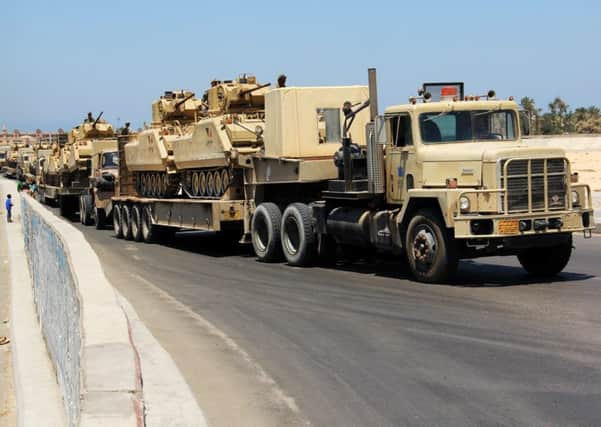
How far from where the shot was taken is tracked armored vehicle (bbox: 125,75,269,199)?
64.4 feet

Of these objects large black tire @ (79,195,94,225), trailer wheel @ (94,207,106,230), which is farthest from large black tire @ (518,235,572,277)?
large black tire @ (79,195,94,225)

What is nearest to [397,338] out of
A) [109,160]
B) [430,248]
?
[430,248]

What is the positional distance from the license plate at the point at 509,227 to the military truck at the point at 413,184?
0.02 meters

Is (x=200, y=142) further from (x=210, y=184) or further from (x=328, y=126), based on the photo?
(x=328, y=126)

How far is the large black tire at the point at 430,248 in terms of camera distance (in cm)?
1351

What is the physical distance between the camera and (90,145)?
126 ft

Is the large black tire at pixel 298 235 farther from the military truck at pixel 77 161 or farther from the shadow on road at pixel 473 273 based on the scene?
the military truck at pixel 77 161

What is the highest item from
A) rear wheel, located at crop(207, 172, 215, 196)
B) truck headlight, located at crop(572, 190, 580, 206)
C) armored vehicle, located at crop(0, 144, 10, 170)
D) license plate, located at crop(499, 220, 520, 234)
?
armored vehicle, located at crop(0, 144, 10, 170)

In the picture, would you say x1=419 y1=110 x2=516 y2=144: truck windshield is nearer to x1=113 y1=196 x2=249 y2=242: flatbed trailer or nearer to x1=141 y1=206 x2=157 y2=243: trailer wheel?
x1=113 y1=196 x2=249 y2=242: flatbed trailer

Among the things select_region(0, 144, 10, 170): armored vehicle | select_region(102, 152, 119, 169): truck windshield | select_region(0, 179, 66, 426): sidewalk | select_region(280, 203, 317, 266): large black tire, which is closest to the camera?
select_region(0, 179, 66, 426): sidewalk

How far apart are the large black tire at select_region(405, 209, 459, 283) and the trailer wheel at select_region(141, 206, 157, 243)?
11.6 m

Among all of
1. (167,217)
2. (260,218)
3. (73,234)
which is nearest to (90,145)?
(167,217)

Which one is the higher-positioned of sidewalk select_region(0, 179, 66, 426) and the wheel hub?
the wheel hub

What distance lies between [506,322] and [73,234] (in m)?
5.68
